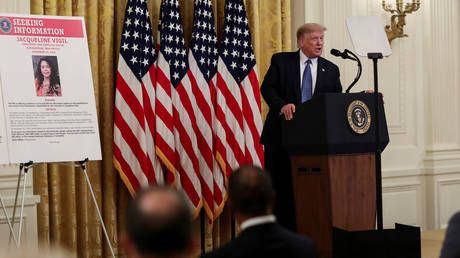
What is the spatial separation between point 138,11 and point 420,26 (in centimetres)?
352

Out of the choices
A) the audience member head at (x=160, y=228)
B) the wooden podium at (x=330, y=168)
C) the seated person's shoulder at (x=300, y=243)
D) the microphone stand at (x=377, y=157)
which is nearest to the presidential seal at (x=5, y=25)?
the wooden podium at (x=330, y=168)

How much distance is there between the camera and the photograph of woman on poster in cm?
457

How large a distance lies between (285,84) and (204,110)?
1233 mm

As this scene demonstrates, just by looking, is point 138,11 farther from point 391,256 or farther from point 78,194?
point 391,256

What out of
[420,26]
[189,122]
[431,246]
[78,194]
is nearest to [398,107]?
[420,26]

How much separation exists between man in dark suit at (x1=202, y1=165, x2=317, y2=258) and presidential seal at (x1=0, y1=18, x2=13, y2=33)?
2.83 m

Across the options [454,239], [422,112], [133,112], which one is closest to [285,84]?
[133,112]

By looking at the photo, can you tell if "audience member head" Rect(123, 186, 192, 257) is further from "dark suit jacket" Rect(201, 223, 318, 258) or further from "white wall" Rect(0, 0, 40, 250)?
"white wall" Rect(0, 0, 40, 250)

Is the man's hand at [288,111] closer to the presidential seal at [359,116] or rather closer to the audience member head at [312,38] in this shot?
the presidential seal at [359,116]

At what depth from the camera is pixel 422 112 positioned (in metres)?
7.96

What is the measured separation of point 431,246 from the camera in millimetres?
6703

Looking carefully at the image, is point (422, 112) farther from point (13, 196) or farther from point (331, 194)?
point (13, 196)

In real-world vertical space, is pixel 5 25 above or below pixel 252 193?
above

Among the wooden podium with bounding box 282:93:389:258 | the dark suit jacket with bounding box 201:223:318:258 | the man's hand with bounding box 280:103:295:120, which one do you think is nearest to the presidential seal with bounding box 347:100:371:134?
the wooden podium with bounding box 282:93:389:258
